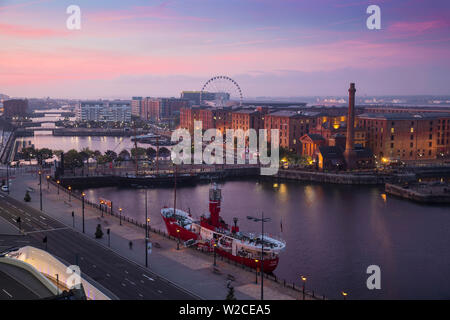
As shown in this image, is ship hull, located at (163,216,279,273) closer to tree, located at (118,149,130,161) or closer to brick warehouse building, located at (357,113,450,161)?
tree, located at (118,149,130,161)

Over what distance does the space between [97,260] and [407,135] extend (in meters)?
46.7

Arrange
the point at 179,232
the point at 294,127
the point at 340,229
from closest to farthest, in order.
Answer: the point at 179,232 → the point at 340,229 → the point at 294,127

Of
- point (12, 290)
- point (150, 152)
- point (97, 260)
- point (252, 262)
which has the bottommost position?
point (252, 262)

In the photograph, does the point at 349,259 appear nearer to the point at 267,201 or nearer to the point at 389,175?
the point at 267,201

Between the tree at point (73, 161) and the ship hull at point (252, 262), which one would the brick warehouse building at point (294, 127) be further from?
the ship hull at point (252, 262)

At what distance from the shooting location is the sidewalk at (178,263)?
17.3m

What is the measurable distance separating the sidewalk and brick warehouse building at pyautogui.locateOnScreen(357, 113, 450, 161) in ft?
124

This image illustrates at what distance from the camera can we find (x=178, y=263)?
809 inches

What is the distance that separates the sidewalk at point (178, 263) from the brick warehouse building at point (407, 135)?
37865mm

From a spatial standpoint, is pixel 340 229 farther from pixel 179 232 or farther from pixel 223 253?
pixel 179 232

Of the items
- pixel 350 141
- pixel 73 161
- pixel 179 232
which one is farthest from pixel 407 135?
pixel 179 232

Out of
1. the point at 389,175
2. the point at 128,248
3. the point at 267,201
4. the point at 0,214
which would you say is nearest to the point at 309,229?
the point at 267,201

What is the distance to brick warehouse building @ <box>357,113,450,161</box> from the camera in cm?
5728
